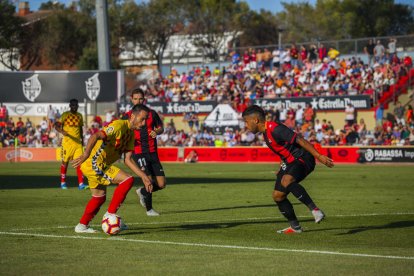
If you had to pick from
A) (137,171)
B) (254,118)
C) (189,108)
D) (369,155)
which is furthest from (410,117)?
(137,171)

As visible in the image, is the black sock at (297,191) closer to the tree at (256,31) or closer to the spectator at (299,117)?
the spectator at (299,117)

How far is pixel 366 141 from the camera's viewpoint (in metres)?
40.6

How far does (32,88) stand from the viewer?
51469 mm

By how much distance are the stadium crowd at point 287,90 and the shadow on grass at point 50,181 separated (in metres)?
14.2

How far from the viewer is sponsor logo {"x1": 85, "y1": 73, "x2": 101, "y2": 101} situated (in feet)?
165

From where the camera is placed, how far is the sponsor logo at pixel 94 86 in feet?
165

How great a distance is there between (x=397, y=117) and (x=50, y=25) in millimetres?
48553

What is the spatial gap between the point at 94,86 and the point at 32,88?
3.97 metres

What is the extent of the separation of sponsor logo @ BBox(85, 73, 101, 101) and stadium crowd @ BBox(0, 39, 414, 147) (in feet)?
6.78

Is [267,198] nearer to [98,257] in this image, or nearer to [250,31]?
[98,257]

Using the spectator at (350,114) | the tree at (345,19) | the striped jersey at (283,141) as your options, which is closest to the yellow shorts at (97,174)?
the striped jersey at (283,141)

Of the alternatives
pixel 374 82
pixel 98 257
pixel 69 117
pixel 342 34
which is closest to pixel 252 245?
pixel 98 257

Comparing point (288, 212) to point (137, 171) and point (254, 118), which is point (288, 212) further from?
point (137, 171)

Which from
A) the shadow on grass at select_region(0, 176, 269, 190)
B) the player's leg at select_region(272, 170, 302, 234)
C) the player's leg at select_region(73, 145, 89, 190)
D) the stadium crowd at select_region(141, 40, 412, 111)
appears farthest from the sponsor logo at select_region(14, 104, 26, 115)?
the player's leg at select_region(272, 170, 302, 234)
